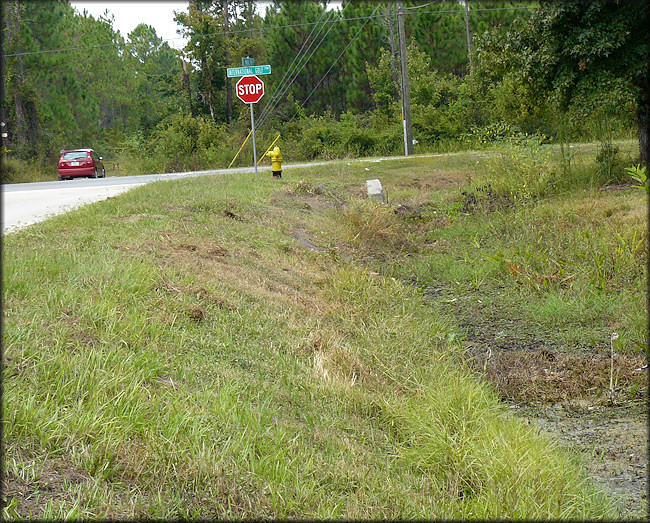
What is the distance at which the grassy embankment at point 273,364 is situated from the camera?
12.6 feet

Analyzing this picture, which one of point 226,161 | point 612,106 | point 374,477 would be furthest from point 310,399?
point 226,161

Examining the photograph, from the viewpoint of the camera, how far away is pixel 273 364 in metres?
5.75

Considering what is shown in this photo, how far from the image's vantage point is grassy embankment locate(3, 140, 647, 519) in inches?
152

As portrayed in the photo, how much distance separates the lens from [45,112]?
3956 cm

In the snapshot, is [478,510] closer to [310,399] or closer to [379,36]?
[310,399]

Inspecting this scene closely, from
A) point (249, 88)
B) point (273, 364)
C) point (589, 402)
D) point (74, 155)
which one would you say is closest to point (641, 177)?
point (589, 402)

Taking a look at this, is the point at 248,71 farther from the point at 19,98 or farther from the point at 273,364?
the point at 19,98

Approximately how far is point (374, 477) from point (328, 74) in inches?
1629

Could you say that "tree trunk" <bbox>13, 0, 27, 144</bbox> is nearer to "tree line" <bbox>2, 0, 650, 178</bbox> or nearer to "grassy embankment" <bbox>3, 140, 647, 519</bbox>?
"tree line" <bbox>2, 0, 650, 178</bbox>

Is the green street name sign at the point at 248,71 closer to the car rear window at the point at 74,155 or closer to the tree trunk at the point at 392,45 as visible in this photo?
the car rear window at the point at 74,155

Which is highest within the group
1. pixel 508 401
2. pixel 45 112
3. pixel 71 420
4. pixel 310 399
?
pixel 45 112

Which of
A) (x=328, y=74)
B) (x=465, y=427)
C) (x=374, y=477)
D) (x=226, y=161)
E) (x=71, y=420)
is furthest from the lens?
(x=328, y=74)

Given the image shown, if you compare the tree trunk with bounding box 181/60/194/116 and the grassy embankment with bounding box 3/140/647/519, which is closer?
the grassy embankment with bounding box 3/140/647/519

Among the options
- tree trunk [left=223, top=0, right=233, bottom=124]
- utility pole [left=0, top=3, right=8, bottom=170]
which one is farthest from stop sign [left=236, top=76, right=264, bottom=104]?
tree trunk [left=223, top=0, right=233, bottom=124]
